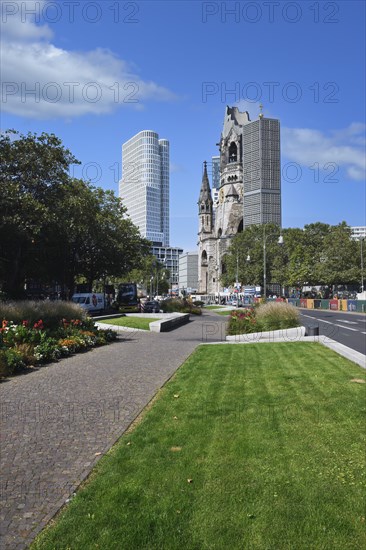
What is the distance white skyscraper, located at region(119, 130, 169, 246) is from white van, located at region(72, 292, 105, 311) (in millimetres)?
120231

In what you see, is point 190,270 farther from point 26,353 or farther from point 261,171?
point 26,353

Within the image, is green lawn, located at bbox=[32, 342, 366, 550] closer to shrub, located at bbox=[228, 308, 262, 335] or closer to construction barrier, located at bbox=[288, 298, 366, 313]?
shrub, located at bbox=[228, 308, 262, 335]

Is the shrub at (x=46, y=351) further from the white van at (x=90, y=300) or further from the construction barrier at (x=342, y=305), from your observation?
the construction barrier at (x=342, y=305)

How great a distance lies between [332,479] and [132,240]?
46585mm

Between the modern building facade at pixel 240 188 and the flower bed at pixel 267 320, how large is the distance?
99346 millimetres

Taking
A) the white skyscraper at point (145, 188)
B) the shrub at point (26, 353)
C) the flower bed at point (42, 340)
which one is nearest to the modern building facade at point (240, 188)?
the white skyscraper at point (145, 188)

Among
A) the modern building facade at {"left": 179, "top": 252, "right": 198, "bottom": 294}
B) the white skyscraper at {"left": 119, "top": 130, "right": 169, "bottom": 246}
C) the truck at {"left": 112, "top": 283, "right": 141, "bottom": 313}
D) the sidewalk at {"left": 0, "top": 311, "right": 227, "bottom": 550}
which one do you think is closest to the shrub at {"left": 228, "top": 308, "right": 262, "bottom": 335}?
the sidewalk at {"left": 0, "top": 311, "right": 227, "bottom": 550}

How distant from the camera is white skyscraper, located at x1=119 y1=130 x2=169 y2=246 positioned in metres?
169

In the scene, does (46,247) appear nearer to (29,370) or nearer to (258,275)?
(29,370)

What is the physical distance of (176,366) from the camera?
496 inches

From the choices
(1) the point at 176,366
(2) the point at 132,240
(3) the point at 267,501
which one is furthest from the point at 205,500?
(2) the point at 132,240

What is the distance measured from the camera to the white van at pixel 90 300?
138ft

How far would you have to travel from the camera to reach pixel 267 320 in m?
20.9

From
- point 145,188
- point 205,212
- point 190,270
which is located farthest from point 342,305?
point 190,270
